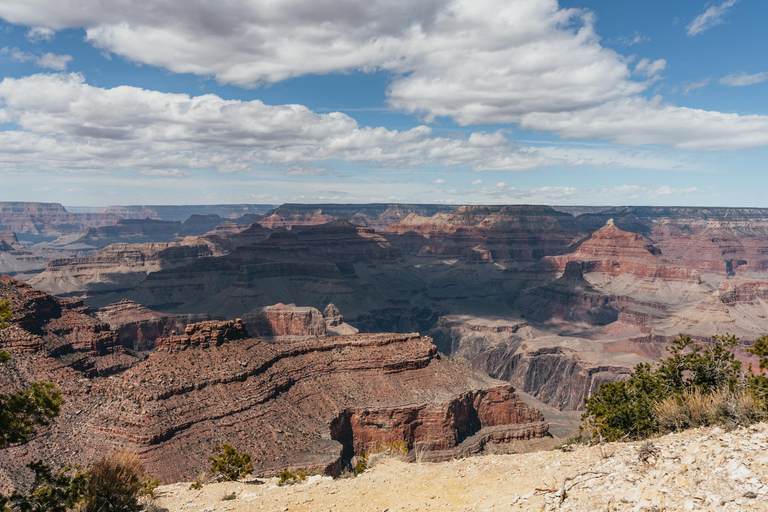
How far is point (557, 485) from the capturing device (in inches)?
614

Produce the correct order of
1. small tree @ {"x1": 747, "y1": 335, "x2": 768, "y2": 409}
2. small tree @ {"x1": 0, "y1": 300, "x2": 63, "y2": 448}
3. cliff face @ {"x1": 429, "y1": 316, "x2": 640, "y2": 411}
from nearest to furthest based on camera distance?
small tree @ {"x1": 0, "y1": 300, "x2": 63, "y2": 448} → small tree @ {"x1": 747, "y1": 335, "x2": 768, "y2": 409} → cliff face @ {"x1": 429, "y1": 316, "x2": 640, "y2": 411}

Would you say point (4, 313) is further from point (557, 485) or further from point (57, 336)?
point (57, 336)

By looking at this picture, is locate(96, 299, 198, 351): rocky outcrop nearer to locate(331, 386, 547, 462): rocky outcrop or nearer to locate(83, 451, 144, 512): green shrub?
locate(331, 386, 547, 462): rocky outcrop

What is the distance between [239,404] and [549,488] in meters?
40.2

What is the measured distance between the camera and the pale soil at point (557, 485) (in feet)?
39.8

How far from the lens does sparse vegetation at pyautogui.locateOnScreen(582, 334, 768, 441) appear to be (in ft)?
58.2

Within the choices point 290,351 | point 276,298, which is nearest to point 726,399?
point 290,351

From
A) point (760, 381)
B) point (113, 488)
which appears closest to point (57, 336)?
point (113, 488)

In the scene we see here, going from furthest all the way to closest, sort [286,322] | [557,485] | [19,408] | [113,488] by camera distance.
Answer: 1. [286,322]
2. [113,488]
3. [19,408]
4. [557,485]

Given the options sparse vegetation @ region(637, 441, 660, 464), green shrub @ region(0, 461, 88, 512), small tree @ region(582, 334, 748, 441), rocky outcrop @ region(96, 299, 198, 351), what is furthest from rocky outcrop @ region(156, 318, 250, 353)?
rocky outcrop @ region(96, 299, 198, 351)

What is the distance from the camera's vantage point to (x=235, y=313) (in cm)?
17362

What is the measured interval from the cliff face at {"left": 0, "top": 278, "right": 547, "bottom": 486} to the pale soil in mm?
19633

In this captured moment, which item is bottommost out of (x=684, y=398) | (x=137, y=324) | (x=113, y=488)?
(x=137, y=324)

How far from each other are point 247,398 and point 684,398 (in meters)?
41.2
